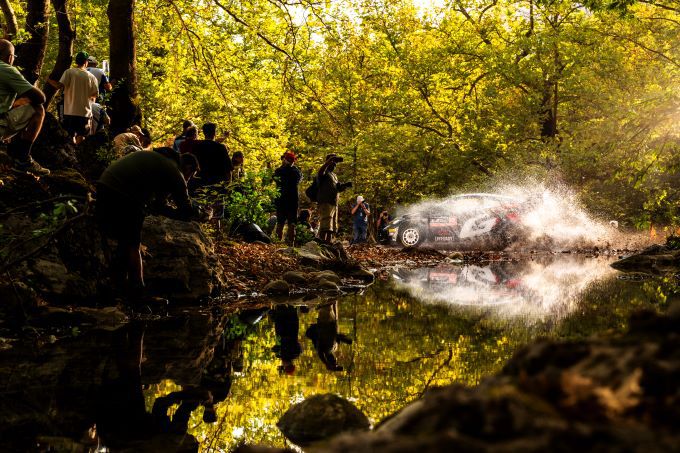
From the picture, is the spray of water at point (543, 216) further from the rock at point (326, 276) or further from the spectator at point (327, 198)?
the rock at point (326, 276)

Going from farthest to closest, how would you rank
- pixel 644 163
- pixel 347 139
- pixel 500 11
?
pixel 500 11
pixel 347 139
pixel 644 163

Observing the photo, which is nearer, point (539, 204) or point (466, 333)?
point (466, 333)

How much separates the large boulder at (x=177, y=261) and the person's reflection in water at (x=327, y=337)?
1823 millimetres

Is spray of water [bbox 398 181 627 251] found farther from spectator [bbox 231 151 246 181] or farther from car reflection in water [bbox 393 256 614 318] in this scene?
spectator [bbox 231 151 246 181]

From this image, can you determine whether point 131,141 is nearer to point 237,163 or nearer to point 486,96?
point 237,163

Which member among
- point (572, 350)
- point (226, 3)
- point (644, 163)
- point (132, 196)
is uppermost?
point (226, 3)

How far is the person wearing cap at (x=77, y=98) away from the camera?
42.0 ft

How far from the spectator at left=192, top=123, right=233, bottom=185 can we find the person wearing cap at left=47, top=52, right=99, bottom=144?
188 cm

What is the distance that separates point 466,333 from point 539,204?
849 inches

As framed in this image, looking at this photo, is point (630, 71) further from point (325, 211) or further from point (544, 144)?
point (325, 211)

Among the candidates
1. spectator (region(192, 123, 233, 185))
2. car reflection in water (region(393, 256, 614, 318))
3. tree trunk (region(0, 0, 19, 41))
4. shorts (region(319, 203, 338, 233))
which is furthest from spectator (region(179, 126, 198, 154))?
shorts (region(319, 203, 338, 233))

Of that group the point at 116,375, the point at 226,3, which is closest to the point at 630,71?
the point at 226,3

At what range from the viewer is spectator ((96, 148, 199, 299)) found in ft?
28.4

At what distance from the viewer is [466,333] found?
8.07 m
